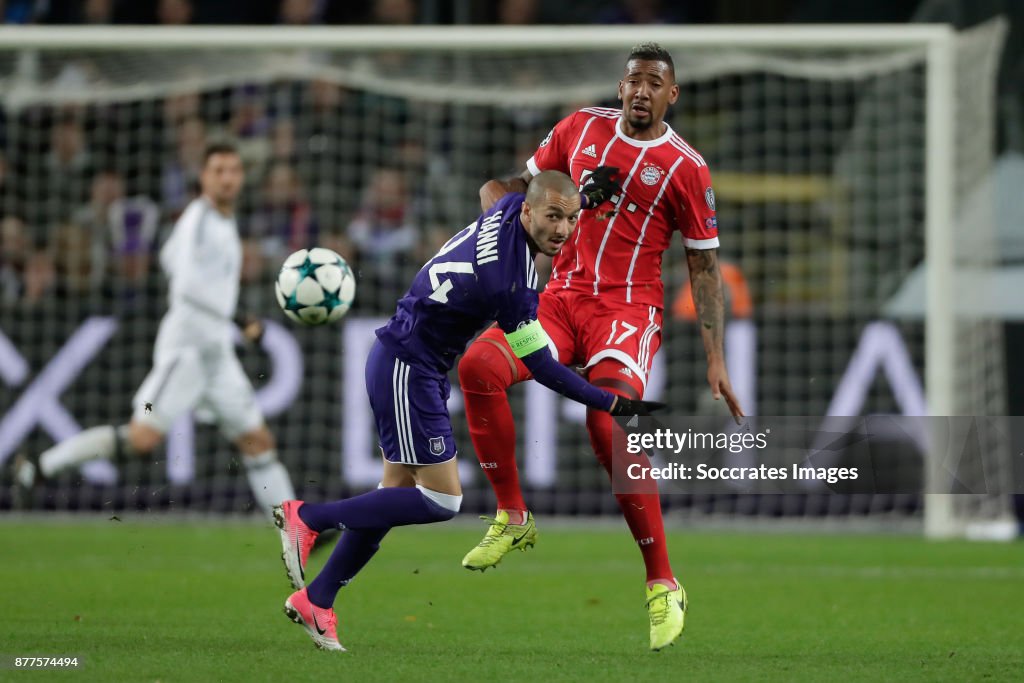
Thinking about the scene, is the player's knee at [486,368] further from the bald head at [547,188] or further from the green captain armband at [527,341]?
→ the bald head at [547,188]

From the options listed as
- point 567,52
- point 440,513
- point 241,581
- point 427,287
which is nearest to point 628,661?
point 440,513

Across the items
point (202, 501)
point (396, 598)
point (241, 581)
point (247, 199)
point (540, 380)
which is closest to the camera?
point (540, 380)

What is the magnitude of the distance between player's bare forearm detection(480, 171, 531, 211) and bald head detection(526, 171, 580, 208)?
2.23ft

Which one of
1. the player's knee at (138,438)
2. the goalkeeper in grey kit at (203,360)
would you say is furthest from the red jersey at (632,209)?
the player's knee at (138,438)

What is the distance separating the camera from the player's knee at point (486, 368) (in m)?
6.62

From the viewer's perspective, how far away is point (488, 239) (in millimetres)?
6113

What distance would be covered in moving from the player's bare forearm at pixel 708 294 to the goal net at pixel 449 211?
17.2 feet

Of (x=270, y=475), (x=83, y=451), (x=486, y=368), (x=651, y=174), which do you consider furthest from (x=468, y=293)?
(x=83, y=451)

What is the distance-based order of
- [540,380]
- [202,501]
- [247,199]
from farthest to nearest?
[247,199]
[202,501]
[540,380]

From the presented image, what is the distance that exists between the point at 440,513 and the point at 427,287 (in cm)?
86

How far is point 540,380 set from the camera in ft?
19.7

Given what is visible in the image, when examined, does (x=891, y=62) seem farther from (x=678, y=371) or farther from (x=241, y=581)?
(x=241, y=581)

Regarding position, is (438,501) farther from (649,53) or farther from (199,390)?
Result: (199,390)

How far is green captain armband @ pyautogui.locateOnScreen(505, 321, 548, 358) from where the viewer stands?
19.6ft
